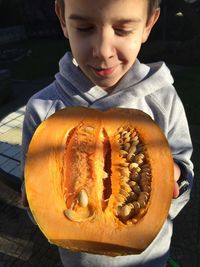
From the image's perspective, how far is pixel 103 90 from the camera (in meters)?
1.65

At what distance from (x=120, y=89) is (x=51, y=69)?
21.9 feet

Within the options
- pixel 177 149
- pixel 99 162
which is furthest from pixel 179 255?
pixel 99 162

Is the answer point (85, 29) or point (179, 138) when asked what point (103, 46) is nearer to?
point (85, 29)

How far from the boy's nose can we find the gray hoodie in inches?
12.0

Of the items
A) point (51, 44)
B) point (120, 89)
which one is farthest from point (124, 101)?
point (51, 44)

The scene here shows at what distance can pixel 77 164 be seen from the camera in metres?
1.48

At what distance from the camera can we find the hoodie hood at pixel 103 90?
1.63 m

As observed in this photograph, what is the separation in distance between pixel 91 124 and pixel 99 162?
0.51ft

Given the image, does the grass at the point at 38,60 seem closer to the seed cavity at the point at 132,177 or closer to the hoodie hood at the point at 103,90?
the hoodie hood at the point at 103,90

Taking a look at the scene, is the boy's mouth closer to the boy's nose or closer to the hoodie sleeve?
the boy's nose

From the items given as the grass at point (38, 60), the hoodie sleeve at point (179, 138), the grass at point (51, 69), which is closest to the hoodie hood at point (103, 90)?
the hoodie sleeve at point (179, 138)

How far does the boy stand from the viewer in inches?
54.0

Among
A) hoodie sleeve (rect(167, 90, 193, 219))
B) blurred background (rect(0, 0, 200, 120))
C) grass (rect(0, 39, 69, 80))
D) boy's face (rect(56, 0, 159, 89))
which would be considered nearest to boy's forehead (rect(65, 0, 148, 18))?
boy's face (rect(56, 0, 159, 89))

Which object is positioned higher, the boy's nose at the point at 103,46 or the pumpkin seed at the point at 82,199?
the boy's nose at the point at 103,46
